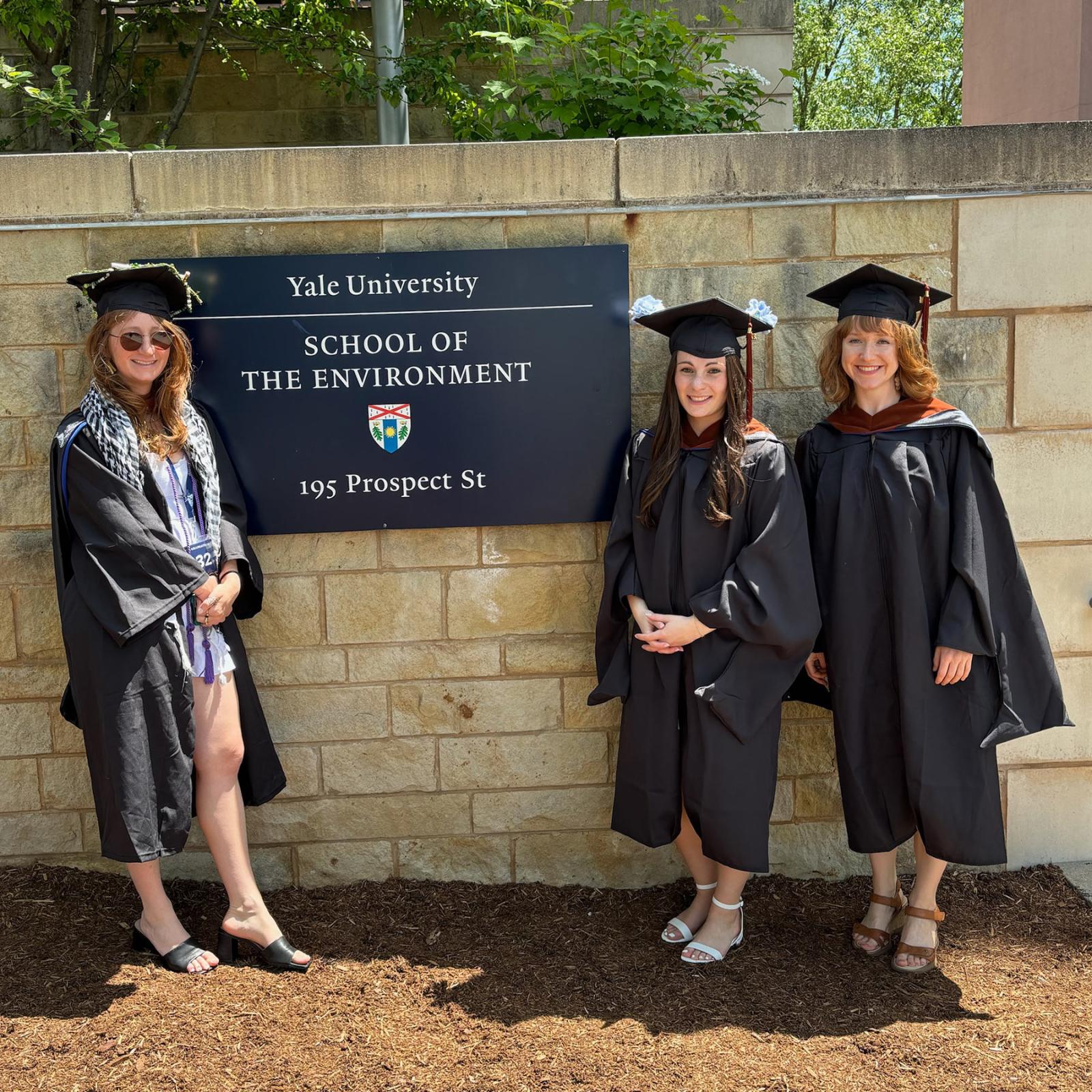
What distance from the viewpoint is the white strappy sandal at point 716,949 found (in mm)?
3213

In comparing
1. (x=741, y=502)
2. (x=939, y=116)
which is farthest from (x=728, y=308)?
(x=939, y=116)

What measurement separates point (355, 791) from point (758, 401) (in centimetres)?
180

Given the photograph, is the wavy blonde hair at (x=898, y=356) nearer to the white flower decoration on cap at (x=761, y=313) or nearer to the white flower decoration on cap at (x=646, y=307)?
the white flower decoration on cap at (x=761, y=313)

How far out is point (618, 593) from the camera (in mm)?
3230

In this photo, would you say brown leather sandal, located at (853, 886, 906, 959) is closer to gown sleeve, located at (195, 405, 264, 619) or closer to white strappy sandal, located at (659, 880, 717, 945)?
white strappy sandal, located at (659, 880, 717, 945)

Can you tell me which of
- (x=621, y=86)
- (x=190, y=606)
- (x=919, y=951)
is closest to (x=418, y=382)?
(x=190, y=606)

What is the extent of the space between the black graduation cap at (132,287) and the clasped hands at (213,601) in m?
0.76

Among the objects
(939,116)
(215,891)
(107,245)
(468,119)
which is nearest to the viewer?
(107,245)

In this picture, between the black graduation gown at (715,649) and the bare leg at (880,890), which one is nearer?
the black graduation gown at (715,649)

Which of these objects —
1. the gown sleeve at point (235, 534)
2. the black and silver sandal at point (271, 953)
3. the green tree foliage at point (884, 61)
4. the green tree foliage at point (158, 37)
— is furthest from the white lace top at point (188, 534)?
the green tree foliage at point (884, 61)

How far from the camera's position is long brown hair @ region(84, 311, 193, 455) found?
Result: 3.04m

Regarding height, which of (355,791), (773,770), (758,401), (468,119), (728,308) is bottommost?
(355,791)

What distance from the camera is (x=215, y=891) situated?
3.62m

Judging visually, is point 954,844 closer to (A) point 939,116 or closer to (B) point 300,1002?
(B) point 300,1002
